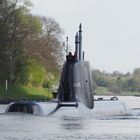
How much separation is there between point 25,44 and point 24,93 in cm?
1138

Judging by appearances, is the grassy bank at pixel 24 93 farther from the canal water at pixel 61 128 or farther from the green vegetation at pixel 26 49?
the canal water at pixel 61 128

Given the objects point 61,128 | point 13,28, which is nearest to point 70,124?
point 61,128

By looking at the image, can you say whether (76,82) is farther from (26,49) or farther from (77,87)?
(26,49)

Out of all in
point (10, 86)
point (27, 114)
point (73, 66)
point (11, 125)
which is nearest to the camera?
point (11, 125)

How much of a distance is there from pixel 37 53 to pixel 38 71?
967 centimetres

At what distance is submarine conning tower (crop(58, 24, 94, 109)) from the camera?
4641 cm

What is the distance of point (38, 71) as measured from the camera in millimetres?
119062

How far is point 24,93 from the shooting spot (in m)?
114

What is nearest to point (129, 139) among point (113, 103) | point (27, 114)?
point (27, 114)

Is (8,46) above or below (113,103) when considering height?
above

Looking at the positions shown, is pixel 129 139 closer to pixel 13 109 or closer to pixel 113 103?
pixel 13 109

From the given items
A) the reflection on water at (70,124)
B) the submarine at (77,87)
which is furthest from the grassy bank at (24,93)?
the reflection on water at (70,124)

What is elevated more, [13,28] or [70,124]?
[13,28]

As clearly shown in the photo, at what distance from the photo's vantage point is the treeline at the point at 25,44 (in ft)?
344
